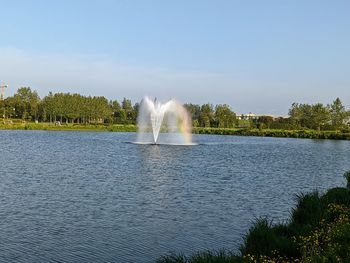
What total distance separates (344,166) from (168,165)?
19.6 meters

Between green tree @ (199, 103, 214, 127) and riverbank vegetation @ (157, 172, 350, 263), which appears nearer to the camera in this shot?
riverbank vegetation @ (157, 172, 350, 263)

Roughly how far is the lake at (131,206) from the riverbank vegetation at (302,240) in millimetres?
2450

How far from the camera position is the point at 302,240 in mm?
12555

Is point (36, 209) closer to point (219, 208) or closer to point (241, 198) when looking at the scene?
point (219, 208)

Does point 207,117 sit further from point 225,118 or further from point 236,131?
point 236,131

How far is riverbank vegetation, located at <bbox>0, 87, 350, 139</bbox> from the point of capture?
133m

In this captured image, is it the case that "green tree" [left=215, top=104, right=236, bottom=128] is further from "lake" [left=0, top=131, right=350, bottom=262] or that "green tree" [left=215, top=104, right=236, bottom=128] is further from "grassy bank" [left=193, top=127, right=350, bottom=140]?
"lake" [left=0, top=131, right=350, bottom=262]

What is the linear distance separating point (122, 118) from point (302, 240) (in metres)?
175

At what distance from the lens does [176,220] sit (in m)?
19.9

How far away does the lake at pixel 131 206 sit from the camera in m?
15.7

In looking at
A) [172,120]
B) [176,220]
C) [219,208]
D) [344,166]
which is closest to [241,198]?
[219,208]

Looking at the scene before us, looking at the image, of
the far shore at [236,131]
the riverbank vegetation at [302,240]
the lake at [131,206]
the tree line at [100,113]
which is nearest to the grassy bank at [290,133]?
the far shore at [236,131]

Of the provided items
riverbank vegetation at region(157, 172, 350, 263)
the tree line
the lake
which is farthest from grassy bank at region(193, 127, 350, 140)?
riverbank vegetation at region(157, 172, 350, 263)

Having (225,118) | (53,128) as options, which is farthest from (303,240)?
(225,118)
